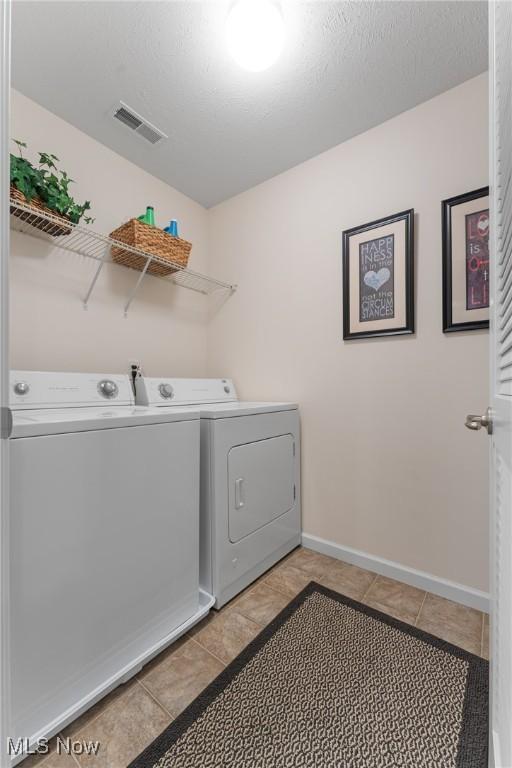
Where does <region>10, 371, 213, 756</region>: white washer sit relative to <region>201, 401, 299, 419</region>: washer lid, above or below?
below

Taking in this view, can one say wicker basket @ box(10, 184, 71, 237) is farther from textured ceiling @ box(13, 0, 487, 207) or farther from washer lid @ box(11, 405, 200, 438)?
washer lid @ box(11, 405, 200, 438)

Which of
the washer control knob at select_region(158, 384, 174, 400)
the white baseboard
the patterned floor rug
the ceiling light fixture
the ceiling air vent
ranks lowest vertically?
the patterned floor rug

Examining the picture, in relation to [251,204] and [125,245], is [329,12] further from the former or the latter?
[125,245]

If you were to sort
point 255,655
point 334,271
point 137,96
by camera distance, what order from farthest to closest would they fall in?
point 334,271 → point 137,96 → point 255,655

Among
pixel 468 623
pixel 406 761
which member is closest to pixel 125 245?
pixel 406 761

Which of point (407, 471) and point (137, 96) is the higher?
point (137, 96)

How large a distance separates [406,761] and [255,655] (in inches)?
20.6

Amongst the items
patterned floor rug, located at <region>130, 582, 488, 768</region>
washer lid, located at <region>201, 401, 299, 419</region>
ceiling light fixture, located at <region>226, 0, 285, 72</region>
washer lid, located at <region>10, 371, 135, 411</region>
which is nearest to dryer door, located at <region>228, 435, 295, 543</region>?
washer lid, located at <region>201, 401, 299, 419</region>

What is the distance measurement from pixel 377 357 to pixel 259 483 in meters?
0.92

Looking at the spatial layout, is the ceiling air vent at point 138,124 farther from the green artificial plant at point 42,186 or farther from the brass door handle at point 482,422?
the brass door handle at point 482,422

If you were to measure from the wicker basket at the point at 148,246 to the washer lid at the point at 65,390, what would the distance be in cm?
72

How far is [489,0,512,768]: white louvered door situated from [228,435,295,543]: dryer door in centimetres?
98

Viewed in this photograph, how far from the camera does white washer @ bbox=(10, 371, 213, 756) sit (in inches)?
34.0

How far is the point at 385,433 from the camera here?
1702mm
